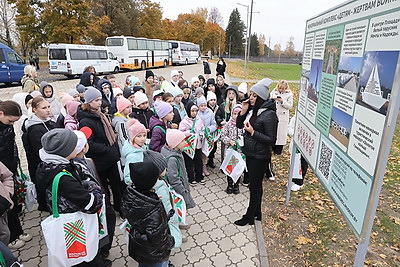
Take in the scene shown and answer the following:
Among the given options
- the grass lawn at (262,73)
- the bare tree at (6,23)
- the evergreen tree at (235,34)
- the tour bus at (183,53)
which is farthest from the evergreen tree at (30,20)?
the evergreen tree at (235,34)

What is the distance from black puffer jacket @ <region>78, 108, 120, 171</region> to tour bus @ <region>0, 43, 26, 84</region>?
1779 centimetres

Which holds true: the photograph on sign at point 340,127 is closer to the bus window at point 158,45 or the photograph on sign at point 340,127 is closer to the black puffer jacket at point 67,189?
the black puffer jacket at point 67,189

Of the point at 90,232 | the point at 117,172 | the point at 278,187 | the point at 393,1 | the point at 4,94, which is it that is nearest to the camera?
the point at 393,1

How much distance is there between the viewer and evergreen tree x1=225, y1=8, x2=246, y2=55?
264 ft

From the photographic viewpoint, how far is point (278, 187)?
17.8 feet

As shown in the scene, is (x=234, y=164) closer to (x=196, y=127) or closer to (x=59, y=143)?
(x=196, y=127)

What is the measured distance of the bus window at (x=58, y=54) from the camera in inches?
814

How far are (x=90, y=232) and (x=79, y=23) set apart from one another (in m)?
32.7

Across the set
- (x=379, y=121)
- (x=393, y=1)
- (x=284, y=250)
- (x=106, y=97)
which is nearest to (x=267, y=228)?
(x=284, y=250)

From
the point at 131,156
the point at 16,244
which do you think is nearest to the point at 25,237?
the point at 16,244

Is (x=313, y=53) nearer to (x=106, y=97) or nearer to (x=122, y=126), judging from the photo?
(x=122, y=126)

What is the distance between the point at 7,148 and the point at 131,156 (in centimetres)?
156

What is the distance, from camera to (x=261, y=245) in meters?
3.69

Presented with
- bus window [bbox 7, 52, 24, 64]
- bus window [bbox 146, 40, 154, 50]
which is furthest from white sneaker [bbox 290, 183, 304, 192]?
bus window [bbox 146, 40, 154, 50]
